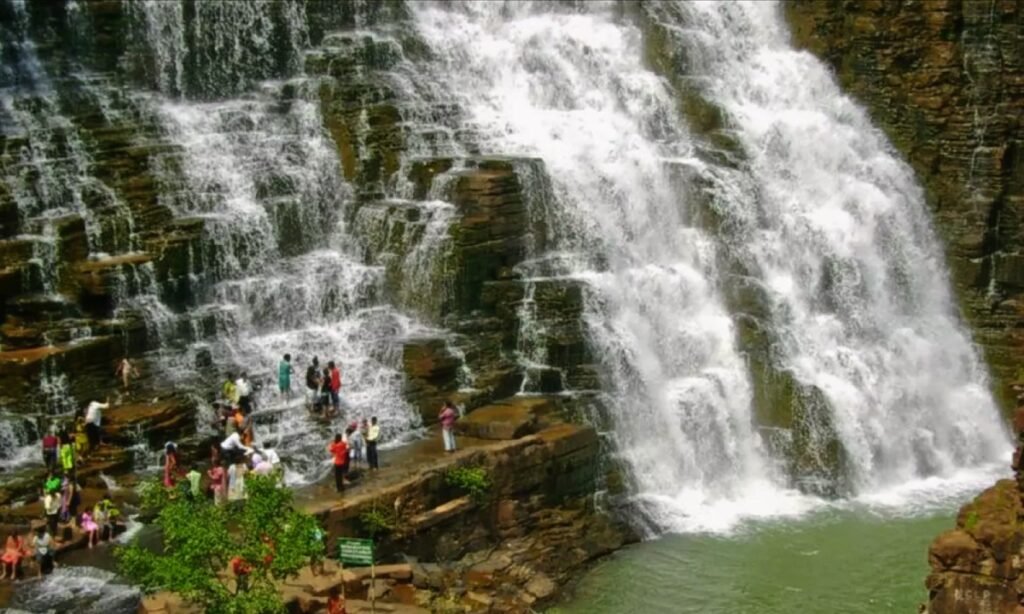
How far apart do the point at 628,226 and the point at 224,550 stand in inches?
935

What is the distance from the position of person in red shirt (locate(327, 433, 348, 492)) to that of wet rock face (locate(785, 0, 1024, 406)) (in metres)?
29.6

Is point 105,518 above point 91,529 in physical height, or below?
above

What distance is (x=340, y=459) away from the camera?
33938 millimetres

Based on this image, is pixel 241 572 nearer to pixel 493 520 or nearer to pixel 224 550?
pixel 224 550

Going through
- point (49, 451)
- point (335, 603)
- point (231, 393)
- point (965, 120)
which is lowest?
point (335, 603)

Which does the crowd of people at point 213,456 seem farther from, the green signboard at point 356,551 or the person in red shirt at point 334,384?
the green signboard at point 356,551

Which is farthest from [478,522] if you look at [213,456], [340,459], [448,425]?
[213,456]

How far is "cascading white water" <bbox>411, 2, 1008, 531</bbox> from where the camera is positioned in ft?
139

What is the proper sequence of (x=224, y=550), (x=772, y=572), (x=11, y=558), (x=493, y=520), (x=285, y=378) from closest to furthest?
1. (x=224, y=550)
2. (x=11, y=558)
3. (x=772, y=572)
4. (x=493, y=520)
5. (x=285, y=378)

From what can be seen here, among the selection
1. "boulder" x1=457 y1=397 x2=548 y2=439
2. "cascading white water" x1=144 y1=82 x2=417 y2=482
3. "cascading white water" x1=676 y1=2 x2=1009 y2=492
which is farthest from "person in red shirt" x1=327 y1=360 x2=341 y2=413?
"cascading white water" x1=676 y1=2 x2=1009 y2=492

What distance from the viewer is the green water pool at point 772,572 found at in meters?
33.8

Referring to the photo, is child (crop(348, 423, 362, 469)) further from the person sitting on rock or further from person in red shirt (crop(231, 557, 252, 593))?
person in red shirt (crop(231, 557, 252, 593))

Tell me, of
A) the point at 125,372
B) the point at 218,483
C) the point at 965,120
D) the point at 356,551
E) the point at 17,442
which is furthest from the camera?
the point at 965,120

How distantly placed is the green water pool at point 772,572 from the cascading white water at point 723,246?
187cm
